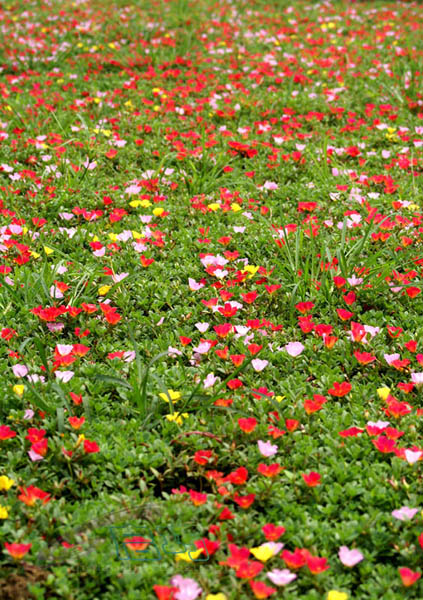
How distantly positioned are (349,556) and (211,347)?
1161mm

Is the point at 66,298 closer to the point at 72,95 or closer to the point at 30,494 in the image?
the point at 30,494

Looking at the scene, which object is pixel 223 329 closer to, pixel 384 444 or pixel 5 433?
pixel 384 444

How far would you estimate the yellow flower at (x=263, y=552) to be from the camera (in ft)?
5.92

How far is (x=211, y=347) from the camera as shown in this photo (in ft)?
9.02

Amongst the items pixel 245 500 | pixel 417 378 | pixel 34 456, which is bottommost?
pixel 417 378

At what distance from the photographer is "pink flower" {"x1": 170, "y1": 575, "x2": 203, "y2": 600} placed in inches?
67.2

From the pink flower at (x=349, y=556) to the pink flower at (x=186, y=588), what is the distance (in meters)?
0.45

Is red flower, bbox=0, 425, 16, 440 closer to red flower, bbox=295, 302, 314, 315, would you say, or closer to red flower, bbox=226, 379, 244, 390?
red flower, bbox=226, 379, 244, 390

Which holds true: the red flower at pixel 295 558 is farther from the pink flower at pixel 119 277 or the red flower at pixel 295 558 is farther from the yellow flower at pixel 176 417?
the pink flower at pixel 119 277

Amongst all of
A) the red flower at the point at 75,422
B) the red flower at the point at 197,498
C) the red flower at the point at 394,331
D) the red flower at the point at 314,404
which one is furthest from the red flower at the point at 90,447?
the red flower at the point at 394,331

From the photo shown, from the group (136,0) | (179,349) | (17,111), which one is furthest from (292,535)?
(136,0)

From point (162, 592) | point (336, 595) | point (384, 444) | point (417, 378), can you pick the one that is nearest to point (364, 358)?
point (417, 378)

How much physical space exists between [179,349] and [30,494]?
99 centimetres

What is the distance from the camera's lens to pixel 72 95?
5934mm
